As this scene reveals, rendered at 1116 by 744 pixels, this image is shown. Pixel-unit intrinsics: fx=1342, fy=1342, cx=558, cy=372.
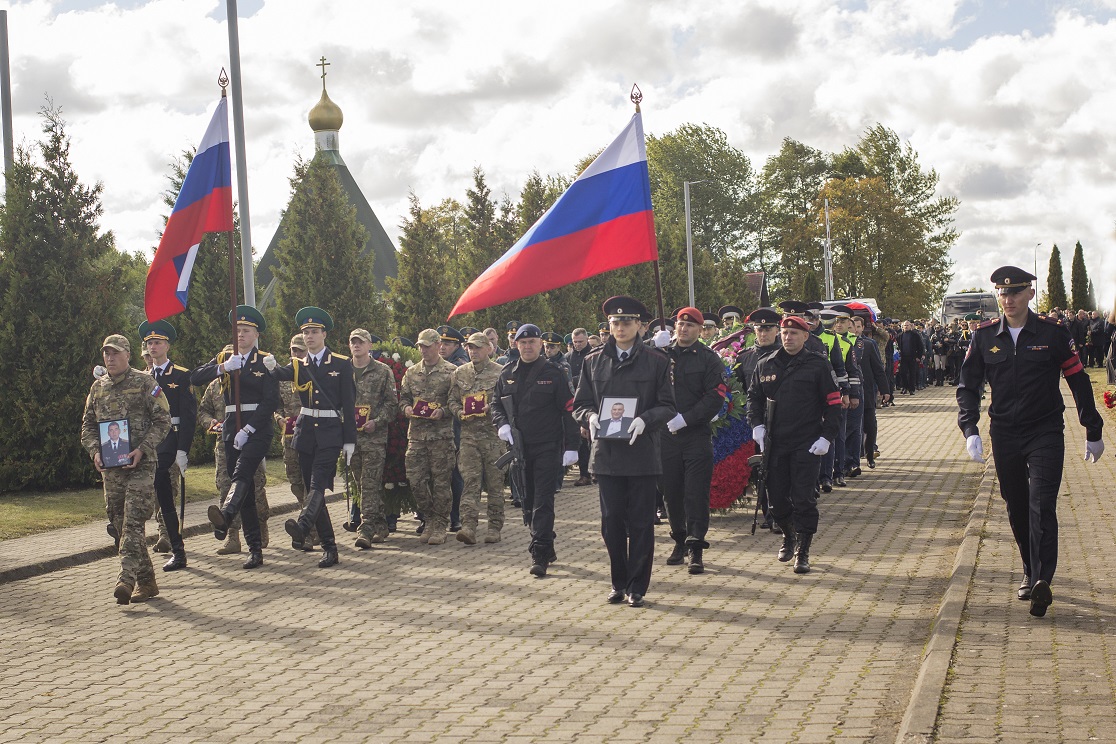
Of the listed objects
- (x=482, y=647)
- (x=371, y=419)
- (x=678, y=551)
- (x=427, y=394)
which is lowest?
(x=482, y=647)

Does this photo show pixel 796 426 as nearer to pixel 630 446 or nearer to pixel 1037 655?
pixel 630 446

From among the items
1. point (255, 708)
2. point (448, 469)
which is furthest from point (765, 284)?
point (255, 708)

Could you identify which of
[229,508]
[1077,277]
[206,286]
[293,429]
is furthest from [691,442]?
[1077,277]

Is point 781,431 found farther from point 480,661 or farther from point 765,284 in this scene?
point 765,284

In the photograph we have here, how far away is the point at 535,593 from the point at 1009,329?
3698 millimetres

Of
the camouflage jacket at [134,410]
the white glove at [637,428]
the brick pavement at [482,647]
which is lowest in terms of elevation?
the brick pavement at [482,647]

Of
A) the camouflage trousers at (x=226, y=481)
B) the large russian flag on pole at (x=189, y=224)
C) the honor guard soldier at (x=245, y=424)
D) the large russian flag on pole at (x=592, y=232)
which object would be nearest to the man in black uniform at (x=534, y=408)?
the large russian flag on pole at (x=592, y=232)

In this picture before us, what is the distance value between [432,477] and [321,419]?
1.35 metres

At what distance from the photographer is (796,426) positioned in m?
10.1

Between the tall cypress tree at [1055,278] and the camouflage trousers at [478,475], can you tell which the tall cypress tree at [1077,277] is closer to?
the tall cypress tree at [1055,278]

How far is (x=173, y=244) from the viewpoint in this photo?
479 inches

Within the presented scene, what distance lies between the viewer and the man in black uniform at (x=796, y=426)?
10047 millimetres

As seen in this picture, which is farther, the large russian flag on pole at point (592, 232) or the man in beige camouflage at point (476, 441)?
the man in beige camouflage at point (476, 441)

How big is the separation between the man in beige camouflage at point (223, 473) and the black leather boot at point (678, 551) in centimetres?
361
